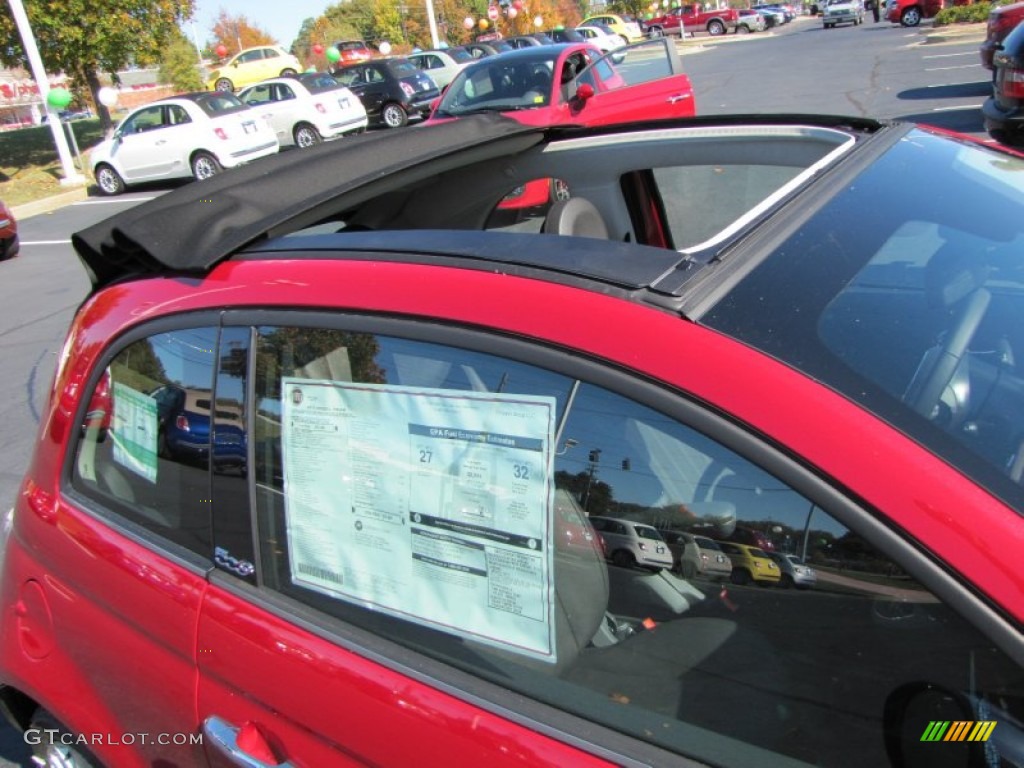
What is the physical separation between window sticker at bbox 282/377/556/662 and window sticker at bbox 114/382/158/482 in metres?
0.46

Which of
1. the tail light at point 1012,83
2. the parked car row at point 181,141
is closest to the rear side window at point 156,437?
the tail light at point 1012,83

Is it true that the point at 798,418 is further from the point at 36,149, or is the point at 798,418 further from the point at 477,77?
the point at 36,149

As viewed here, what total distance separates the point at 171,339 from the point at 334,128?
1806cm

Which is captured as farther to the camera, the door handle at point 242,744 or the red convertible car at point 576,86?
the red convertible car at point 576,86

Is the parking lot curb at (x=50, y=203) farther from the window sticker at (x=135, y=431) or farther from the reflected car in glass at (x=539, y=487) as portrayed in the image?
the reflected car in glass at (x=539, y=487)

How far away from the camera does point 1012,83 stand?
25.1 ft

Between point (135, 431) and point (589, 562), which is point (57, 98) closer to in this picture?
point (135, 431)

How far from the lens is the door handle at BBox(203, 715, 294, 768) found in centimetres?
148

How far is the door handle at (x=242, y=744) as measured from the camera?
1.48 meters

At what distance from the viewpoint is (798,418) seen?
1.07m

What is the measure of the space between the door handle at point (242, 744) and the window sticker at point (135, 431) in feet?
1.88

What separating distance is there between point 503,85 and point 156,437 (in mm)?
9324

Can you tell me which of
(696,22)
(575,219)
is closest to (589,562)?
(575,219)

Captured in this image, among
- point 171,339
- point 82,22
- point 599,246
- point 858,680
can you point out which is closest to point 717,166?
point 599,246
